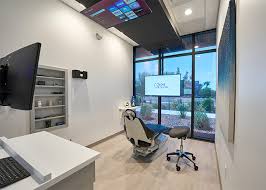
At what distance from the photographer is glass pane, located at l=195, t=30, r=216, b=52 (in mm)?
3775

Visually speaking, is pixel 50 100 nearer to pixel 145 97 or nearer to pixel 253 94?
pixel 253 94

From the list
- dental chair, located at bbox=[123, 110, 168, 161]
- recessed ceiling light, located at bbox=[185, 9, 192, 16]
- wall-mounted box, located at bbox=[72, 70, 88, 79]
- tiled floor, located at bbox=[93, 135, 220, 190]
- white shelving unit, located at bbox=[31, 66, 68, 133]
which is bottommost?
tiled floor, located at bbox=[93, 135, 220, 190]

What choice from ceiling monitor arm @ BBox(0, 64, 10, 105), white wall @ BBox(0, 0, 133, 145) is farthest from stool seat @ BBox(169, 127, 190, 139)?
ceiling monitor arm @ BBox(0, 64, 10, 105)

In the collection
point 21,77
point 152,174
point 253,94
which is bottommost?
point 152,174

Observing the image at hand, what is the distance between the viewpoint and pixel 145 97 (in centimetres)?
498

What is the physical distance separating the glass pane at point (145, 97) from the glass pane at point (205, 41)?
1.32 metres

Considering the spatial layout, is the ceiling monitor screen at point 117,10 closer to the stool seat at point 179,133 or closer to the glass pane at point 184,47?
the glass pane at point 184,47

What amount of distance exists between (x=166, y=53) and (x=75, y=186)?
4.38 meters

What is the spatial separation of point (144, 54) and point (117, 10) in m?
2.64

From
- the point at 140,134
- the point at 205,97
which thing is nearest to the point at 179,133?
the point at 140,134

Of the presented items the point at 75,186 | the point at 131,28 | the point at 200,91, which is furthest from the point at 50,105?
the point at 200,91

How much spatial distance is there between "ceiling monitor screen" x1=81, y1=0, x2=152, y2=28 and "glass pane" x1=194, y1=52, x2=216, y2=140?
92.9 inches

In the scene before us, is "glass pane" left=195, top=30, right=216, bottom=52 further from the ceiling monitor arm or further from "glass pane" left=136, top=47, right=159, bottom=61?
the ceiling monitor arm

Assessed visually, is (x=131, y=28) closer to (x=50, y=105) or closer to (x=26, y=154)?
(x=50, y=105)
